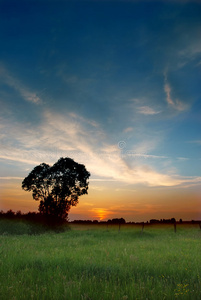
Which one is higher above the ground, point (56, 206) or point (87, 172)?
point (87, 172)

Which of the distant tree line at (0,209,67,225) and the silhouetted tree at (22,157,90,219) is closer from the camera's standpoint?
the distant tree line at (0,209,67,225)

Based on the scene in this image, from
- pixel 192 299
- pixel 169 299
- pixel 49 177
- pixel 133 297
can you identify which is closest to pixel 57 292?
pixel 133 297

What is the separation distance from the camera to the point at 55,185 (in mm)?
45250

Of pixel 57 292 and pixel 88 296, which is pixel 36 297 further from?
pixel 88 296

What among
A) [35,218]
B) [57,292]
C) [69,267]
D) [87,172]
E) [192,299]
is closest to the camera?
[192,299]

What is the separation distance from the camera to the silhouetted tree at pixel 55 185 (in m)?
44.8

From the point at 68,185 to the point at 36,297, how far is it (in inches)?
1602

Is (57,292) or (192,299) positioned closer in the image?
(192,299)

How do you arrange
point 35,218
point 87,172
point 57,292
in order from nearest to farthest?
point 57,292
point 35,218
point 87,172

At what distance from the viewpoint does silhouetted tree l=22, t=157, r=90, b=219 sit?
44.8m

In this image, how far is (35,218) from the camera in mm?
37000

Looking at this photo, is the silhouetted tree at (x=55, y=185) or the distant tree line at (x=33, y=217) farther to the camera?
the silhouetted tree at (x=55, y=185)

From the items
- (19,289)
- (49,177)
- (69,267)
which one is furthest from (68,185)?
(19,289)

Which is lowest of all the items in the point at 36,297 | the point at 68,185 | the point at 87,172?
the point at 36,297
